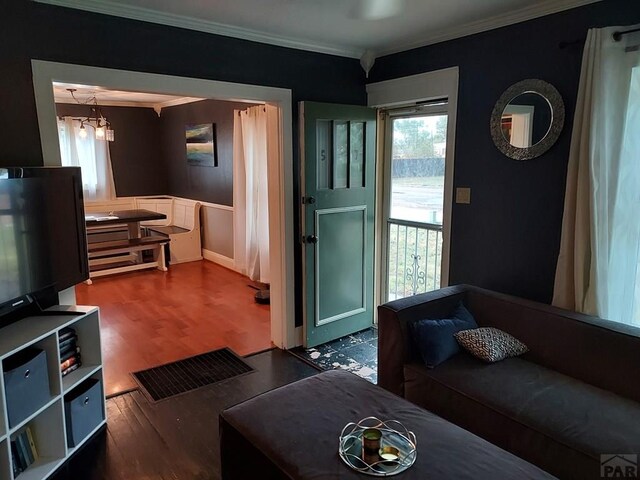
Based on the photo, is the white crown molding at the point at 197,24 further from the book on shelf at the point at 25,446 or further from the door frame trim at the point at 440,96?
the book on shelf at the point at 25,446

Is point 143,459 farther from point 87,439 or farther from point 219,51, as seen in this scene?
point 219,51

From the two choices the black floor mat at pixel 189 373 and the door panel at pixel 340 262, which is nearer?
the black floor mat at pixel 189 373

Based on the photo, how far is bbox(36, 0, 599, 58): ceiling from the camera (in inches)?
97.8

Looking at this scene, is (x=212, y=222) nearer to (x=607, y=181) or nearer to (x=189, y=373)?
(x=189, y=373)

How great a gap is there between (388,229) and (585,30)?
82.2 inches

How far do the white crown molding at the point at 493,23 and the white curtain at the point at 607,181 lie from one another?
314 mm

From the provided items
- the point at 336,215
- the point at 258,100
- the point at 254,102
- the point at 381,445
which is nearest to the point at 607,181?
the point at 381,445

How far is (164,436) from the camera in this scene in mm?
2477

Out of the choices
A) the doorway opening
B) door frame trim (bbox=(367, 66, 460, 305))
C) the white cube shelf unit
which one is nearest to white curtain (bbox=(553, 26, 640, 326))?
door frame trim (bbox=(367, 66, 460, 305))

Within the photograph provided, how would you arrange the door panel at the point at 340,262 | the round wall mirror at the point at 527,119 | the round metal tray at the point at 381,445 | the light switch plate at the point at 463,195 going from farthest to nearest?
the door panel at the point at 340,262
the light switch plate at the point at 463,195
the round wall mirror at the point at 527,119
the round metal tray at the point at 381,445

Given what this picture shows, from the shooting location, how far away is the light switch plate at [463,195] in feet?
10.1

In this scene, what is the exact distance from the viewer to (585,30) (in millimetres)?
2408

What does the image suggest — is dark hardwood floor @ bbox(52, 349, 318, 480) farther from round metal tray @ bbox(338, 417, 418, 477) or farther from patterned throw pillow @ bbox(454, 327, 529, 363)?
patterned throw pillow @ bbox(454, 327, 529, 363)

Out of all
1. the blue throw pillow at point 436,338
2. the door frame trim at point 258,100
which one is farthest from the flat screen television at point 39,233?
the blue throw pillow at point 436,338
